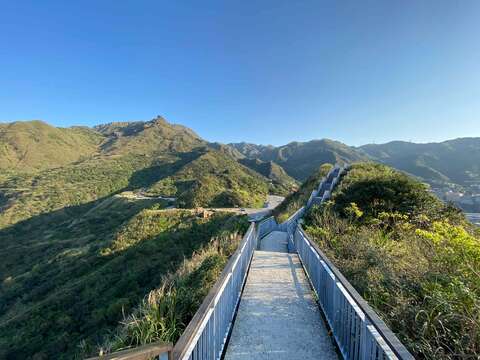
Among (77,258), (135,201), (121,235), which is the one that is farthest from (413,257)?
(135,201)

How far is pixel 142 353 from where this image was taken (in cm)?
140

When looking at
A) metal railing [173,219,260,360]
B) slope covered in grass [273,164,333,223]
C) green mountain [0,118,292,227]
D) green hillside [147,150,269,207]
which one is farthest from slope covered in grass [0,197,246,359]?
green mountain [0,118,292,227]

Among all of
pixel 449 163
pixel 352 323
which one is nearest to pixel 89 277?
pixel 352 323

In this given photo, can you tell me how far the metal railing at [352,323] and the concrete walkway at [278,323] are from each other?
0.82ft

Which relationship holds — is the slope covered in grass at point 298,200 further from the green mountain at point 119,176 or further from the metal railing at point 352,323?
the green mountain at point 119,176

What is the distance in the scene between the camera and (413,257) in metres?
4.92

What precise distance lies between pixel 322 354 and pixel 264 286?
2.39 meters

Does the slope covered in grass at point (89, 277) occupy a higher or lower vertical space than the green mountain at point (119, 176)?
lower

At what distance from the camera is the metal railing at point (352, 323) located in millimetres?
2051

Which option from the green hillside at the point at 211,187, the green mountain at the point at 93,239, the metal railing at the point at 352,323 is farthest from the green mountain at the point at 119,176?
the metal railing at the point at 352,323

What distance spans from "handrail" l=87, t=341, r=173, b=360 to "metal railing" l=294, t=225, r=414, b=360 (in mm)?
1498

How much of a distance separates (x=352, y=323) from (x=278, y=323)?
1.41 m

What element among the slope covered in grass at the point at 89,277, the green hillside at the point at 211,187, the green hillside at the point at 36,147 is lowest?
the slope covered in grass at the point at 89,277

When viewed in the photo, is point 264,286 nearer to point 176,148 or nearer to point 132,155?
point 132,155
